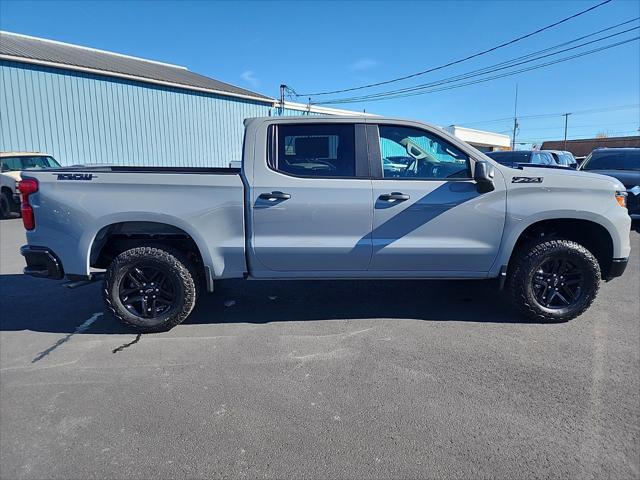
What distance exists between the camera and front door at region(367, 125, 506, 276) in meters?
3.92

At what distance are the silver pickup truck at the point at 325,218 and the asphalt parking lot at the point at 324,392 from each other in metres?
0.51

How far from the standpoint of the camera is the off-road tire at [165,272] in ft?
12.9

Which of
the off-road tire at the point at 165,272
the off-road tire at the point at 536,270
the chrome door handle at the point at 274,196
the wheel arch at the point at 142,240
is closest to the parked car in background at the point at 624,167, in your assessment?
the off-road tire at the point at 536,270

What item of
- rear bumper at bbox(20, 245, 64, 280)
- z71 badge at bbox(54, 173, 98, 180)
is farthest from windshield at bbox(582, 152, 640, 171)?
rear bumper at bbox(20, 245, 64, 280)

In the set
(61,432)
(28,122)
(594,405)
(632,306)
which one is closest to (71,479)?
(61,432)

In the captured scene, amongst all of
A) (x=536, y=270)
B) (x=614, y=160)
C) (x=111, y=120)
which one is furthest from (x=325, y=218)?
(x=111, y=120)

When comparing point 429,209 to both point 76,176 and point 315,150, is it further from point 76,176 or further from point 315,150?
point 76,176

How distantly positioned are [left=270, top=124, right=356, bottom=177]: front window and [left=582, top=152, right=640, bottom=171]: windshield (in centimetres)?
881

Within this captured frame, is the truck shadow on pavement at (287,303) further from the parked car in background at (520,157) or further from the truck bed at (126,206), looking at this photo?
the parked car in background at (520,157)

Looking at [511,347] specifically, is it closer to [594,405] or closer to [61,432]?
[594,405]

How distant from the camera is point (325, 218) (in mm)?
3896

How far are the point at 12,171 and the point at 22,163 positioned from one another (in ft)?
1.45

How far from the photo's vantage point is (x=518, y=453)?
7.85 feet

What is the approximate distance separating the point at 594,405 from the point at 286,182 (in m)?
2.91
